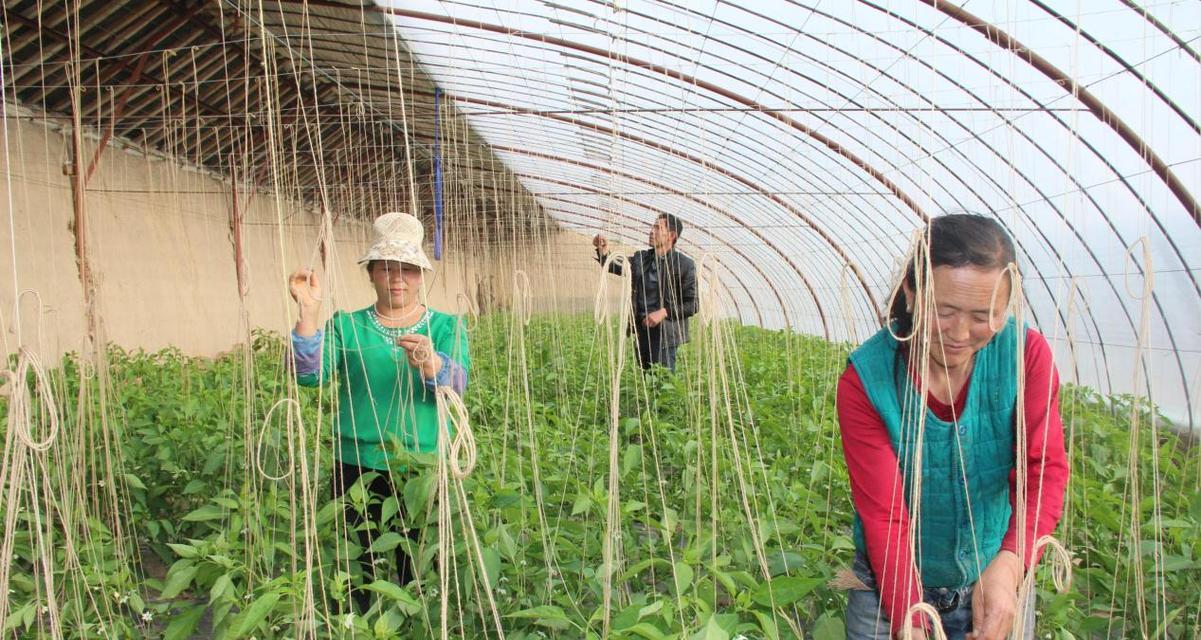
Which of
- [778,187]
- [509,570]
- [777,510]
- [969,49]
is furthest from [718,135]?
[509,570]

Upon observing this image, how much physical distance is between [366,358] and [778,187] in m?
9.11

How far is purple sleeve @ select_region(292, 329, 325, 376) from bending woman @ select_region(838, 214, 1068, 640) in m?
1.23

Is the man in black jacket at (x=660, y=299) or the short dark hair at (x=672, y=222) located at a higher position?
the short dark hair at (x=672, y=222)

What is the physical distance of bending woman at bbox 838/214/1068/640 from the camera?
1289 millimetres

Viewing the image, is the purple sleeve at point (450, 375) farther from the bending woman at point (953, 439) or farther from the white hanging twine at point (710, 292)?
the bending woman at point (953, 439)

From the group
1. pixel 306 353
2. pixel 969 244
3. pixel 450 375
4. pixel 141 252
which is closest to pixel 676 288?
pixel 450 375

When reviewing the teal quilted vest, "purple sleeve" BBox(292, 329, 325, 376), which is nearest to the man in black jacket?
"purple sleeve" BBox(292, 329, 325, 376)

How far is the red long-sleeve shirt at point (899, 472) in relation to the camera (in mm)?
1327

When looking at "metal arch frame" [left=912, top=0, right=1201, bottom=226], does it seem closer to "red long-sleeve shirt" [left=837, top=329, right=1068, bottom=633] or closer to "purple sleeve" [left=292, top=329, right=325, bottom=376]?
"red long-sleeve shirt" [left=837, top=329, right=1068, bottom=633]

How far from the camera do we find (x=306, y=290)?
6.37 feet

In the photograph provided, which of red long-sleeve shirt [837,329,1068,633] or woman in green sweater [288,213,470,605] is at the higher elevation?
woman in green sweater [288,213,470,605]

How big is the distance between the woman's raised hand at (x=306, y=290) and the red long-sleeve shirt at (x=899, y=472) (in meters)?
1.22

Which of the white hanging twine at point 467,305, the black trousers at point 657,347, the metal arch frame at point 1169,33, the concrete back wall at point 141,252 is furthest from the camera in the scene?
the concrete back wall at point 141,252

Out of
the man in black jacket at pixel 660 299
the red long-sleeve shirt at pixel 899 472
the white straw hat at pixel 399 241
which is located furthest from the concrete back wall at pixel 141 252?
the red long-sleeve shirt at pixel 899 472
